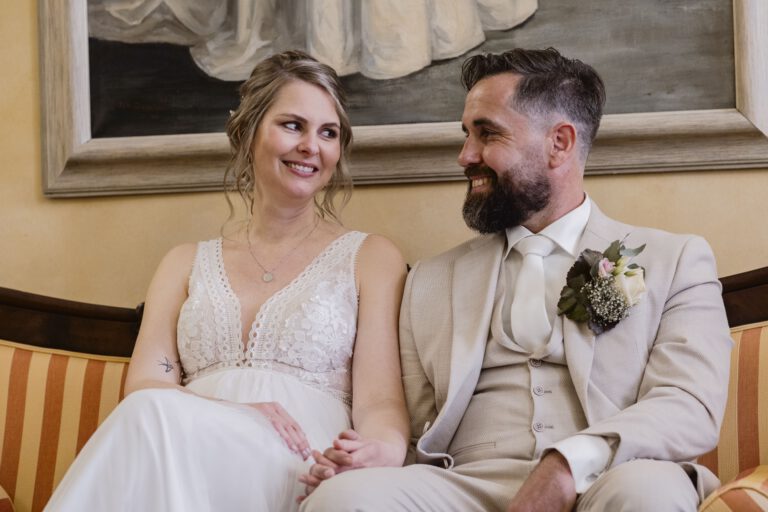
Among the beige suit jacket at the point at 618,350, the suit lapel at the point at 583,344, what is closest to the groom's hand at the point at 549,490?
the beige suit jacket at the point at 618,350

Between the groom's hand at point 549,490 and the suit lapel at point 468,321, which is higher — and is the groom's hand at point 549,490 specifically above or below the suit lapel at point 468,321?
below

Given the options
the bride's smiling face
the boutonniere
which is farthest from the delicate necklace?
the boutonniere

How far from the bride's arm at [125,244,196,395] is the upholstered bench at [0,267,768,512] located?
0.65 feet

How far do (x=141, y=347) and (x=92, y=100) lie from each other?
3.16ft

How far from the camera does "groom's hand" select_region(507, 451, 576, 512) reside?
2180 mm

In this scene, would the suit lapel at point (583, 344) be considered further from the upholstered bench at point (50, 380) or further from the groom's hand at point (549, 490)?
the upholstered bench at point (50, 380)

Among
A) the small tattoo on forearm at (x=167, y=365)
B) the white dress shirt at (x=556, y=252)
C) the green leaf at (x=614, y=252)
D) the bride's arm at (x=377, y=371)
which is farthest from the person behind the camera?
the small tattoo on forearm at (x=167, y=365)

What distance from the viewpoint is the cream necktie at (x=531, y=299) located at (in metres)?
2.66

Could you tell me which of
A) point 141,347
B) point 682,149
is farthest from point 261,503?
point 682,149

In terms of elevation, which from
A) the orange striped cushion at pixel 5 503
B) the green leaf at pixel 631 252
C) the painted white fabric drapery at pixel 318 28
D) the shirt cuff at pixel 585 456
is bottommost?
the orange striped cushion at pixel 5 503

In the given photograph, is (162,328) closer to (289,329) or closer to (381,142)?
(289,329)

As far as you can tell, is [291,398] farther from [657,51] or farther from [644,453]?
[657,51]

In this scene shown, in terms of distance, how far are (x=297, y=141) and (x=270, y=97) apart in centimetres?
16

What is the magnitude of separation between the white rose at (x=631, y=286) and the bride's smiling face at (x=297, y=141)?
0.98m
